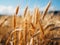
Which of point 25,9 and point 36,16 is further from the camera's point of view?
point 25,9

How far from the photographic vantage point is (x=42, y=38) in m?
1.49

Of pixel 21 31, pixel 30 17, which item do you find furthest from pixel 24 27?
pixel 30 17

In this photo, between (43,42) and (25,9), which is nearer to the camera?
(43,42)

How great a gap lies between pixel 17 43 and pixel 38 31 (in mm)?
273

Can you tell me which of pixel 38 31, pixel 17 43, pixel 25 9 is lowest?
pixel 17 43

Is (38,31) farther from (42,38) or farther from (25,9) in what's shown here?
(25,9)

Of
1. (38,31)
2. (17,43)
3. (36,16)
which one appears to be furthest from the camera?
(17,43)

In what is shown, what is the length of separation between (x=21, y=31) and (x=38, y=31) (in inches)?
6.2

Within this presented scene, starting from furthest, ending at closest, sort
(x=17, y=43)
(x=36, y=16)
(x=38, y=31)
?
1. (x=17, y=43)
2. (x=36, y=16)
3. (x=38, y=31)

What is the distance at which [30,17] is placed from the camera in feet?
5.49

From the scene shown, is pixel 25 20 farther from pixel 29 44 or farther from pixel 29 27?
pixel 29 44

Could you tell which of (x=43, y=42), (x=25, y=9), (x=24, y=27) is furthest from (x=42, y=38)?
(x=25, y=9)

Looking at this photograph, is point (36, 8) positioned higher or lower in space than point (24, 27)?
higher

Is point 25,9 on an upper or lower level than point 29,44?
upper
